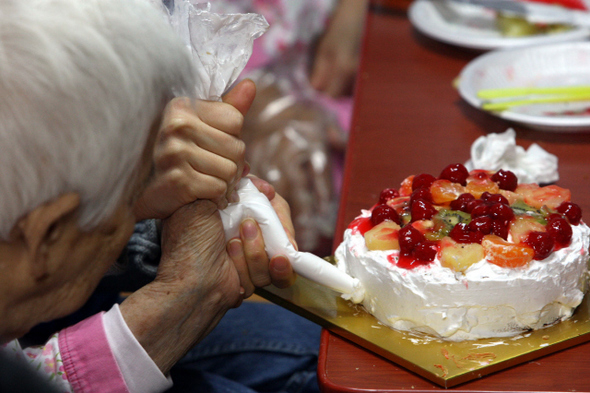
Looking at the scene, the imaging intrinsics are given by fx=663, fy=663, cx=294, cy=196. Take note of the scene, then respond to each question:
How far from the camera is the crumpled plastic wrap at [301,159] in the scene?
6.77 feet

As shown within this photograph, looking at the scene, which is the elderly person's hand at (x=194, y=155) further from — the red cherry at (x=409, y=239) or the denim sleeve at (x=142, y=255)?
the red cherry at (x=409, y=239)

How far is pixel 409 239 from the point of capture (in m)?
0.78

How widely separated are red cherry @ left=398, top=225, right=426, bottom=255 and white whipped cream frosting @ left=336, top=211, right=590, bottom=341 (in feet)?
0.08

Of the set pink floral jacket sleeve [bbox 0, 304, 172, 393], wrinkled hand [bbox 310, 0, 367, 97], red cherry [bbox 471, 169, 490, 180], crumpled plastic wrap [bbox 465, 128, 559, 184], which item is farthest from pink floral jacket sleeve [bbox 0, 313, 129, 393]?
wrinkled hand [bbox 310, 0, 367, 97]

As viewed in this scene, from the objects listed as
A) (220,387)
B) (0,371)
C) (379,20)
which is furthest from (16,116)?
(379,20)

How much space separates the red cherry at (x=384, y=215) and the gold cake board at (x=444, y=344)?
12 centimetres

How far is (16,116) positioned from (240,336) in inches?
26.6

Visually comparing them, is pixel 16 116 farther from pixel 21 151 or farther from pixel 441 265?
pixel 441 265

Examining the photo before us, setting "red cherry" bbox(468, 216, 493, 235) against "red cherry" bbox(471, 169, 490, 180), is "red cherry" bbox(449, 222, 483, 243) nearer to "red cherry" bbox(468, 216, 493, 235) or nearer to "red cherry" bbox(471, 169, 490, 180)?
"red cherry" bbox(468, 216, 493, 235)

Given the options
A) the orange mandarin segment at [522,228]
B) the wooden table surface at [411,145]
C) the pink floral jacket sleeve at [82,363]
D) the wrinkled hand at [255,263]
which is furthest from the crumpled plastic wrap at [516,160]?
the pink floral jacket sleeve at [82,363]

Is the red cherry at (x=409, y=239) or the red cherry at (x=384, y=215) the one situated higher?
the red cherry at (x=409, y=239)

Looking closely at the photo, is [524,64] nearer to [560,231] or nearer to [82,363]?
[560,231]

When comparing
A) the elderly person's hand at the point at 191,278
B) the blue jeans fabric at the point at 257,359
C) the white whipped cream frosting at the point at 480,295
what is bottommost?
the blue jeans fabric at the point at 257,359

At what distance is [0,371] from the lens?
54 centimetres
